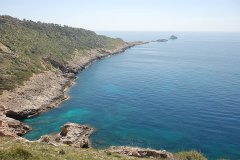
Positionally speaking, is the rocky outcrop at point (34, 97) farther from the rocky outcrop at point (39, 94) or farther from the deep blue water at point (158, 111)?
the deep blue water at point (158, 111)

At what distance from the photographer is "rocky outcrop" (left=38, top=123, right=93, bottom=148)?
2335 inches

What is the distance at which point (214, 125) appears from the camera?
73625mm

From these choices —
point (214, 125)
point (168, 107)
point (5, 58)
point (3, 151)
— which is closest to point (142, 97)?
point (168, 107)

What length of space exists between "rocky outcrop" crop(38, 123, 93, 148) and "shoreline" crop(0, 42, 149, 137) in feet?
27.1

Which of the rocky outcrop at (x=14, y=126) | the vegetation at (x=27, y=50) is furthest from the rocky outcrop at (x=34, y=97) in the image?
the rocky outcrop at (x=14, y=126)

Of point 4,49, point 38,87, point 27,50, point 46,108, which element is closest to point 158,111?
point 46,108

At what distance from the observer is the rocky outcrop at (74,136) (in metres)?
59.3

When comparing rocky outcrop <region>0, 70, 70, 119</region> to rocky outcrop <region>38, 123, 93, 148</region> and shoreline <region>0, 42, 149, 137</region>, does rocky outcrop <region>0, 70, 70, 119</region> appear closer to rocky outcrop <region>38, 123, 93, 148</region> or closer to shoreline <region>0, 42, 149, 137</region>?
shoreline <region>0, 42, 149, 137</region>

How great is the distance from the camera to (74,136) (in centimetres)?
6412

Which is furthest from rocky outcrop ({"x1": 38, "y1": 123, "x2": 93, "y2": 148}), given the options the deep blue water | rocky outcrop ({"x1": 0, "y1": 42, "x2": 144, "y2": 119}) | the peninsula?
rocky outcrop ({"x1": 0, "y1": 42, "x2": 144, "y2": 119})

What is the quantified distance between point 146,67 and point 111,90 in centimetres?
5532

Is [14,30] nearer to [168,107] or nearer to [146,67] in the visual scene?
[146,67]

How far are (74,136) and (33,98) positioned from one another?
28.7m

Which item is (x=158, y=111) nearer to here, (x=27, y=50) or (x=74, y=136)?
(x=74, y=136)
